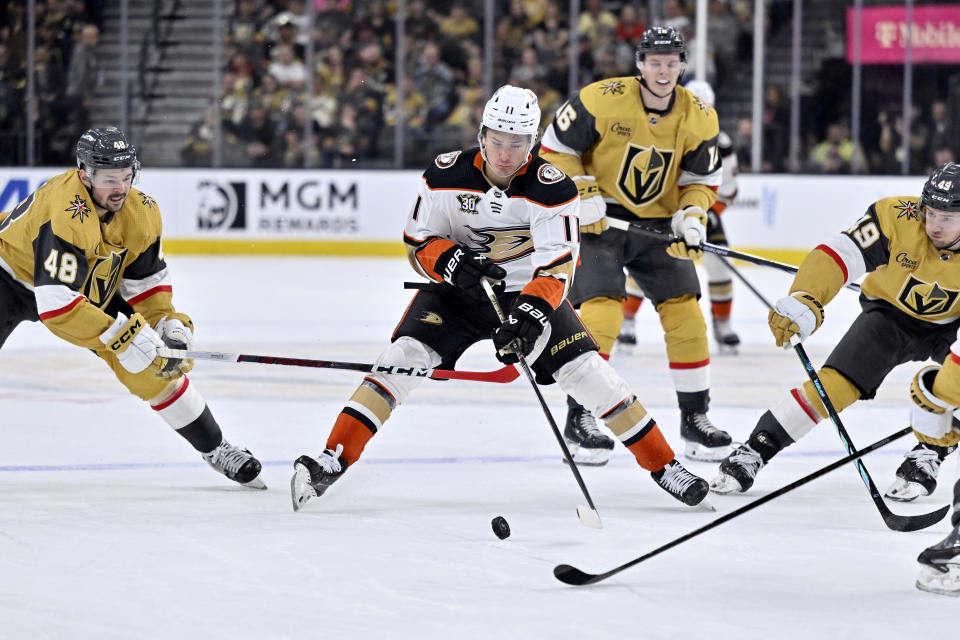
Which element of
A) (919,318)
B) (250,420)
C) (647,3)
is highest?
(647,3)

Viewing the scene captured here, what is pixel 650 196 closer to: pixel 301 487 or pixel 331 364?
pixel 331 364

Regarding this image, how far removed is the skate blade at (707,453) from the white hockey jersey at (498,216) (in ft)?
3.21

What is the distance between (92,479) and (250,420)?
0.99m

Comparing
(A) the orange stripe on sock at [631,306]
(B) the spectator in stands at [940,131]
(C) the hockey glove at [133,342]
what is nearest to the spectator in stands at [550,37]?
(B) the spectator in stands at [940,131]

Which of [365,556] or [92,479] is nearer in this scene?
[365,556]

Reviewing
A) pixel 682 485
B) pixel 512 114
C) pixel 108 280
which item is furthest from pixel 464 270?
pixel 108 280

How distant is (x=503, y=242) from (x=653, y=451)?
0.67 metres

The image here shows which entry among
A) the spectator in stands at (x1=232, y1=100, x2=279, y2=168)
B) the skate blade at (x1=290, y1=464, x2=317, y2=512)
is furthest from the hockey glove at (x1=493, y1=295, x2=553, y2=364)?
the spectator in stands at (x1=232, y1=100, x2=279, y2=168)

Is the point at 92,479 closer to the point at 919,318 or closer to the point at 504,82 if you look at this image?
the point at 919,318

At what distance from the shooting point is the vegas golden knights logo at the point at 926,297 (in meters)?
3.56

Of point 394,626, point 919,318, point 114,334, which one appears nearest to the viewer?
point 394,626

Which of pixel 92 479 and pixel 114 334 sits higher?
pixel 114 334

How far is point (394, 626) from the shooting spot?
2.51 meters

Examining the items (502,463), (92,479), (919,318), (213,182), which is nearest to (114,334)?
(92,479)
